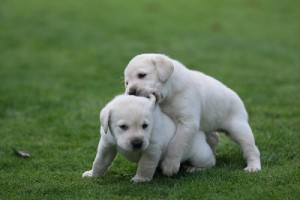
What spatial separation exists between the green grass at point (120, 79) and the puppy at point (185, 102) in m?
0.27

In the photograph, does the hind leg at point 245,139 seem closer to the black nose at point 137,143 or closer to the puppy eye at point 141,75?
the puppy eye at point 141,75

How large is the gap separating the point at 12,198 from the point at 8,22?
12.6 m

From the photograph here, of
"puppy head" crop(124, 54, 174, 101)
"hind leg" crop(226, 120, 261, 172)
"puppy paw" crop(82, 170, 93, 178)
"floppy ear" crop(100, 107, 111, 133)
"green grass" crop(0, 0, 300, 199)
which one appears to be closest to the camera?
"floppy ear" crop(100, 107, 111, 133)

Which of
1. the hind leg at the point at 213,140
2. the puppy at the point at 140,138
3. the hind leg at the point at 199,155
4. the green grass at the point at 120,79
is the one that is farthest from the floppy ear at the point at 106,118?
the hind leg at the point at 213,140

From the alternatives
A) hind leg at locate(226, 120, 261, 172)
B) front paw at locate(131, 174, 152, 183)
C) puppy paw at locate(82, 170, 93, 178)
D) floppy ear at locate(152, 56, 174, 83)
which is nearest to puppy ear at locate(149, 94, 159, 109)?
floppy ear at locate(152, 56, 174, 83)

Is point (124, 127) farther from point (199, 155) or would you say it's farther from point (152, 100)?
point (199, 155)

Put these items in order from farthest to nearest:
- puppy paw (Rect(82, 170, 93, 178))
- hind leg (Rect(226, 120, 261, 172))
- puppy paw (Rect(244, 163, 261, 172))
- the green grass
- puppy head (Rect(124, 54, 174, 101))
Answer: hind leg (Rect(226, 120, 261, 172)) → puppy paw (Rect(244, 163, 261, 172)) → puppy paw (Rect(82, 170, 93, 178)) → puppy head (Rect(124, 54, 174, 101)) → the green grass

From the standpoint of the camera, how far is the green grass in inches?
236

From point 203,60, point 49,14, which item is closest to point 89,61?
point 203,60

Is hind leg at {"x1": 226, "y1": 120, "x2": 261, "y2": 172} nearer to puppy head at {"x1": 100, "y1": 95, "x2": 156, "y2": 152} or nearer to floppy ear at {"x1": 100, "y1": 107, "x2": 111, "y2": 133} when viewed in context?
puppy head at {"x1": 100, "y1": 95, "x2": 156, "y2": 152}

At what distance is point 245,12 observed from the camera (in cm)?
1950

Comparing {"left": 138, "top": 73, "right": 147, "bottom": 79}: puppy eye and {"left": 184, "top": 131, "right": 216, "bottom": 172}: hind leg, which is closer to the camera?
{"left": 138, "top": 73, "right": 147, "bottom": 79}: puppy eye

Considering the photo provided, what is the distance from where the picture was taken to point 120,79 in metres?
12.0

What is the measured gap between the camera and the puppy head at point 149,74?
6137mm
